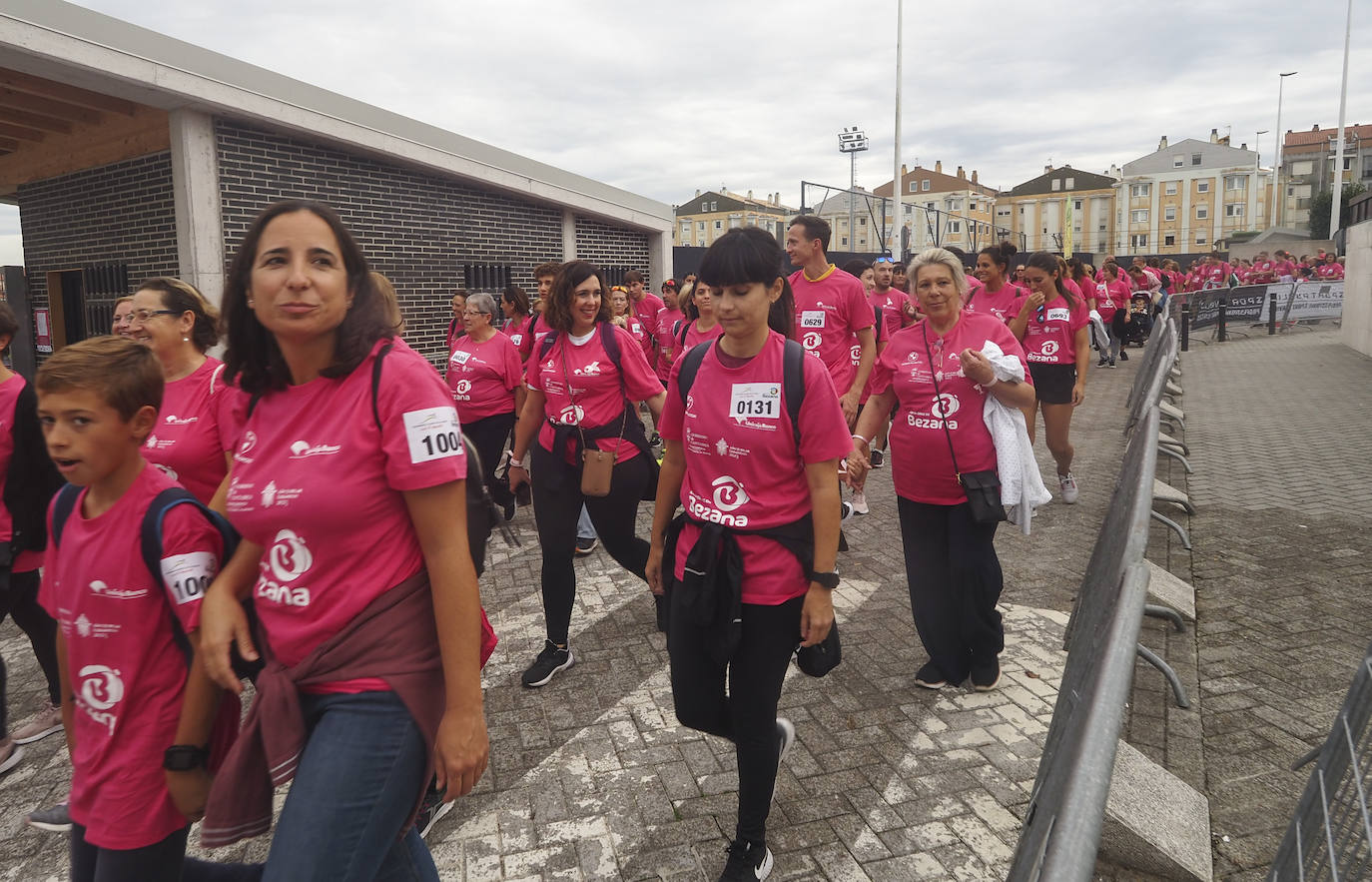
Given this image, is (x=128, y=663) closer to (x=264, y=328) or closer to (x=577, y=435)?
(x=264, y=328)

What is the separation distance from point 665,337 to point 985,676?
25.0ft

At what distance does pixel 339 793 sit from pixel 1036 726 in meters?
3.16

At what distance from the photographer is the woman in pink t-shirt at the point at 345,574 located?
1825mm

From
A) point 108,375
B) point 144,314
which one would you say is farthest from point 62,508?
point 144,314

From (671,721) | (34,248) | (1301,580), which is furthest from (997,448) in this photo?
(34,248)

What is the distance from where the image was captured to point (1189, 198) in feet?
334

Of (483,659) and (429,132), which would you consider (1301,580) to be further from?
(429,132)

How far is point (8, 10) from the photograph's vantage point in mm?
7359

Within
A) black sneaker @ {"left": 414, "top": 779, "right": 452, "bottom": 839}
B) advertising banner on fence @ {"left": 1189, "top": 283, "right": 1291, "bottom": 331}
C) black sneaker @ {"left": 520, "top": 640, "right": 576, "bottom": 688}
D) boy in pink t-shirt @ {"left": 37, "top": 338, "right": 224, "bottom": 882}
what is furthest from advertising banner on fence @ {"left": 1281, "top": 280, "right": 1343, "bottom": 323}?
boy in pink t-shirt @ {"left": 37, "top": 338, "right": 224, "bottom": 882}

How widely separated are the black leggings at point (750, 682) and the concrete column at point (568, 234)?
12558mm

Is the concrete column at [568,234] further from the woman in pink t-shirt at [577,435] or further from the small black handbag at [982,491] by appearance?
the small black handbag at [982,491]

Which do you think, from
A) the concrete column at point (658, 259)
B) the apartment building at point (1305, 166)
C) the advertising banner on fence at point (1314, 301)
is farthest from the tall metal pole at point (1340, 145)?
the apartment building at point (1305, 166)

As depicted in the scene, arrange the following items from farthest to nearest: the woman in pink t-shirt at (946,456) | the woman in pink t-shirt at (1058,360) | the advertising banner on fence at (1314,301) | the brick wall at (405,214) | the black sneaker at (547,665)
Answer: the advertising banner on fence at (1314,301)
the brick wall at (405,214)
the woman in pink t-shirt at (1058,360)
the black sneaker at (547,665)
the woman in pink t-shirt at (946,456)

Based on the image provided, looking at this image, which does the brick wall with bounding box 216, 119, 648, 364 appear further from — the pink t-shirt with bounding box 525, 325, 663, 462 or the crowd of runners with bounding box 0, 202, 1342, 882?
the crowd of runners with bounding box 0, 202, 1342, 882
